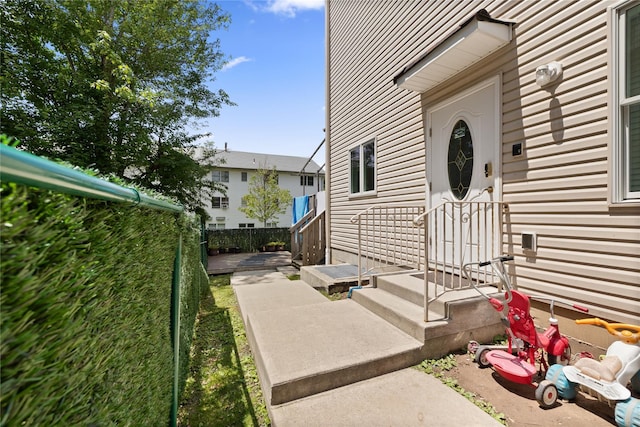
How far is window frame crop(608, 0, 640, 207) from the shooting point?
7.35ft

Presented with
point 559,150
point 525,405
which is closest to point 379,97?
point 559,150

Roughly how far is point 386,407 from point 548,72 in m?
3.42

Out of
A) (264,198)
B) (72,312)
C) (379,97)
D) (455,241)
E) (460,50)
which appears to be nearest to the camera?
(72,312)

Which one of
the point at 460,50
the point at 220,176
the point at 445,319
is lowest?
the point at 445,319

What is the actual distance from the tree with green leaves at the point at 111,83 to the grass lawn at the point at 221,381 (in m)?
4.76

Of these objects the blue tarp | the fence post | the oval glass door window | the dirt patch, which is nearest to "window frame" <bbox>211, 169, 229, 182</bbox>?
the blue tarp

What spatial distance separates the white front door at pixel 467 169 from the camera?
3.24 meters

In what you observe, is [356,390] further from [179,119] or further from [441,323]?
[179,119]

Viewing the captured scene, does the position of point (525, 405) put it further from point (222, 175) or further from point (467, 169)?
point (222, 175)

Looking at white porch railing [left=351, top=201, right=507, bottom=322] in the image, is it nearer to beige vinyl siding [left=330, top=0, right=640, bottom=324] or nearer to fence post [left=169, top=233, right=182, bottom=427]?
beige vinyl siding [left=330, top=0, right=640, bottom=324]

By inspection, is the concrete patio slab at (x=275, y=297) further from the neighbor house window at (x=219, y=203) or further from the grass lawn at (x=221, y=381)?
the neighbor house window at (x=219, y=203)

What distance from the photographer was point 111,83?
29.9 ft

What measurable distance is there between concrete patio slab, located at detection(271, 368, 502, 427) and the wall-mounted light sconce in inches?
120

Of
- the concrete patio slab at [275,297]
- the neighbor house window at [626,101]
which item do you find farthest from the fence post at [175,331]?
the neighbor house window at [626,101]
